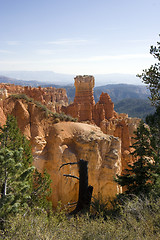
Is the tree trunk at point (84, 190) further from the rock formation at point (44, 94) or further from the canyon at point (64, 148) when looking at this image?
the rock formation at point (44, 94)

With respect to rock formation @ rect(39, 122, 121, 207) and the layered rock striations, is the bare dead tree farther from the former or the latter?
the layered rock striations

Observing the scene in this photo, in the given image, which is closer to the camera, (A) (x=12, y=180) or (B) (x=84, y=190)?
(B) (x=84, y=190)

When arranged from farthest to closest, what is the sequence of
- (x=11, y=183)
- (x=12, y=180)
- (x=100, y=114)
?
(x=100, y=114), (x=12, y=180), (x=11, y=183)

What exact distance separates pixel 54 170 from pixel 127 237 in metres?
9.64

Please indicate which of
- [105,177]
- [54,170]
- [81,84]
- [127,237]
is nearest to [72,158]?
[54,170]

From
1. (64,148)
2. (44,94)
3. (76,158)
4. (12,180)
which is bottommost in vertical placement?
(76,158)

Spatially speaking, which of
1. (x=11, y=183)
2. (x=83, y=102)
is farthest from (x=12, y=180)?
(x=83, y=102)

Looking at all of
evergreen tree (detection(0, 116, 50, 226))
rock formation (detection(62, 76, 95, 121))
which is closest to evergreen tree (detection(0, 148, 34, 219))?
evergreen tree (detection(0, 116, 50, 226))

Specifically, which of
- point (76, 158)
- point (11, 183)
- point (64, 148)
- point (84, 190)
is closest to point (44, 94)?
point (64, 148)

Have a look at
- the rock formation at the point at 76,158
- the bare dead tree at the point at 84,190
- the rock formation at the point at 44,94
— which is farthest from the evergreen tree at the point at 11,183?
the rock formation at the point at 44,94

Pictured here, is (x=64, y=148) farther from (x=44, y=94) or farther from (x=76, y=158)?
(x=44, y=94)

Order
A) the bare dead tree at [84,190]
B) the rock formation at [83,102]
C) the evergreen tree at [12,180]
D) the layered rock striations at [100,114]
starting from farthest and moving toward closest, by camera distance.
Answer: the rock formation at [83,102], the layered rock striations at [100,114], the evergreen tree at [12,180], the bare dead tree at [84,190]

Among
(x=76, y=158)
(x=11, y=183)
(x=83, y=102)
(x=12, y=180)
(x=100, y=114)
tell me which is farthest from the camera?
(x=83, y=102)

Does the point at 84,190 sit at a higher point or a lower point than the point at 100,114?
lower
